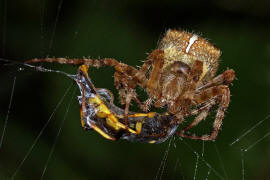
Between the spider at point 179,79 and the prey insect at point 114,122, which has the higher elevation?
the spider at point 179,79

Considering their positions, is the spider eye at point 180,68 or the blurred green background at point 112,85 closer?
the spider eye at point 180,68

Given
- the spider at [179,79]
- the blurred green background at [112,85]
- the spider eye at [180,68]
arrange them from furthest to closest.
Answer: the blurred green background at [112,85] < the spider eye at [180,68] < the spider at [179,79]

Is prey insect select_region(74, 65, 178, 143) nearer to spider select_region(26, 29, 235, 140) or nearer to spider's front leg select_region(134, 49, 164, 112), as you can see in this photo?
spider select_region(26, 29, 235, 140)

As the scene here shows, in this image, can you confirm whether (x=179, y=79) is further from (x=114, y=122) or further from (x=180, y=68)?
(x=114, y=122)

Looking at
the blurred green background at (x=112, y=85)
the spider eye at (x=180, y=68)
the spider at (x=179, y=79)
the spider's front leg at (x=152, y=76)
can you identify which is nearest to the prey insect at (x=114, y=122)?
the spider at (x=179, y=79)

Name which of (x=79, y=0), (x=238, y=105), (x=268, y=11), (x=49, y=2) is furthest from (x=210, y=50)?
(x=49, y=2)

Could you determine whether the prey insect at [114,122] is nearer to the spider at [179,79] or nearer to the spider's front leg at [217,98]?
the spider at [179,79]

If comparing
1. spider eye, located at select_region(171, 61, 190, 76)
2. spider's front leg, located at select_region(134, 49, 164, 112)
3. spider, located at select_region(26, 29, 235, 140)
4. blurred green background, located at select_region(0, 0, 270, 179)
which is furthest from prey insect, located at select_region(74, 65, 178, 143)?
blurred green background, located at select_region(0, 0, 270, 179)

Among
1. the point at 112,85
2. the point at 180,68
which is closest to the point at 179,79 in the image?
the point at 180,68
